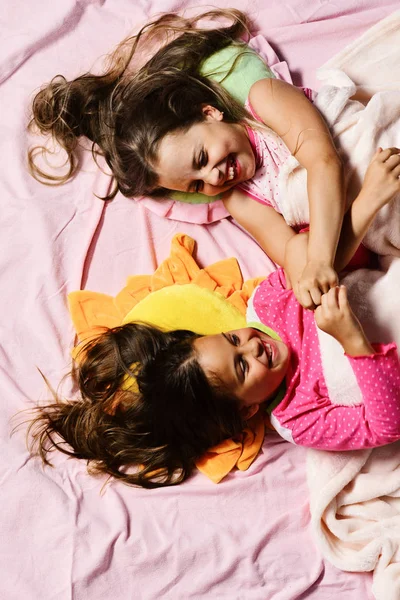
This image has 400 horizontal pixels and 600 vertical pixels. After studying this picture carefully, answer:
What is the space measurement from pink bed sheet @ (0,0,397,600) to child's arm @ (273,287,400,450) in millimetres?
111

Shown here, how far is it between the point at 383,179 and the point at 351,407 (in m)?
0.39

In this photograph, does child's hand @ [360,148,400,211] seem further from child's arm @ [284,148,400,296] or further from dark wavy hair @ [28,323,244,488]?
dark wavy hair @ [28,323,244,488]

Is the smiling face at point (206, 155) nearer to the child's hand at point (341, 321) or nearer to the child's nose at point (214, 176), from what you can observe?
the child's nose at point (214, 176)

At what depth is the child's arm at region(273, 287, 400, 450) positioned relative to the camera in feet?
4.16

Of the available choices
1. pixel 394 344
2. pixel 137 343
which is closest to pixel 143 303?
pixel 137 343

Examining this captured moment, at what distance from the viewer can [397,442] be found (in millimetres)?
1431

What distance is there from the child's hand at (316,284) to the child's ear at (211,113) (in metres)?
0.36

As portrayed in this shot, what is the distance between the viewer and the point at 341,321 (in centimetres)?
126

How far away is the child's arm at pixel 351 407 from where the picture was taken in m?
1.27

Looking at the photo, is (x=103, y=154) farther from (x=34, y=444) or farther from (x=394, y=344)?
(x=394, y=344)

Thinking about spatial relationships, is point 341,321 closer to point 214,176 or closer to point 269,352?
point 269,352

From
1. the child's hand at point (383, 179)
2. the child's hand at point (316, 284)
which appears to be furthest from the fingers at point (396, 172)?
the child's hand at point (316, 284)

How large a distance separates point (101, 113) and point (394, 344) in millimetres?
743

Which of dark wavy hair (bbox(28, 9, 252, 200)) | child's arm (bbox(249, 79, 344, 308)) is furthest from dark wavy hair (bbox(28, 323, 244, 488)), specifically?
dark wavy hair (bbox(28, 9, 252, 200))
